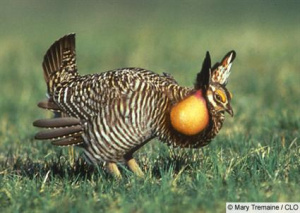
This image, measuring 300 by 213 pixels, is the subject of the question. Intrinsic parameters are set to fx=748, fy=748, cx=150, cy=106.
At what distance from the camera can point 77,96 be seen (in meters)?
5.32

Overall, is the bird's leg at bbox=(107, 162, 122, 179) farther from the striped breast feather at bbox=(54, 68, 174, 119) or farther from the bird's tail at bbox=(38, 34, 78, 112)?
the bird's tail at bbox=(38, 34, 78, 112)

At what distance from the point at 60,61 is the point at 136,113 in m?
1.27

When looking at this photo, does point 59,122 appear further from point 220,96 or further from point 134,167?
point 220,96

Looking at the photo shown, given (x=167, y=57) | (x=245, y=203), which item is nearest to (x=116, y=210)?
(x=245, y=203)

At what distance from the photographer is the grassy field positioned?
4.30 metres

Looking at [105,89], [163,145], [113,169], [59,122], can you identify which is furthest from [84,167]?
[163,145]

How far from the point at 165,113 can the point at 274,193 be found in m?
1.13

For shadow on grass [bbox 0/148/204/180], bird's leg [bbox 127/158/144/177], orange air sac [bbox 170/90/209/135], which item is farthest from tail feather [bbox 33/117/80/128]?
orange air sac [bbox 170/90/209/135]

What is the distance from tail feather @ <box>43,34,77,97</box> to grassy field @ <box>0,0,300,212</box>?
0.63 meters

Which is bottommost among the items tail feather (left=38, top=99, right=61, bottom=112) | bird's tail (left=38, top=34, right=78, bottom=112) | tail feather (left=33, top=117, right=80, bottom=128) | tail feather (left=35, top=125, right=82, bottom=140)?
tail feather (left=35, top=125, right=82, bottom=140)

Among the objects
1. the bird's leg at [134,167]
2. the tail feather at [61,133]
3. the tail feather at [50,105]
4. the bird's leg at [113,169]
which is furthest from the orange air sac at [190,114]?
the tail feather at [50,105]

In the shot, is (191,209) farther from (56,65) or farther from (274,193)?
(56,65)

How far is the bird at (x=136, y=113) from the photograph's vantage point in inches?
195

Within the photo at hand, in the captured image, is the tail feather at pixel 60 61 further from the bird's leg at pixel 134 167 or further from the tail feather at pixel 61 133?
the bird's leg at pixel 134 167
